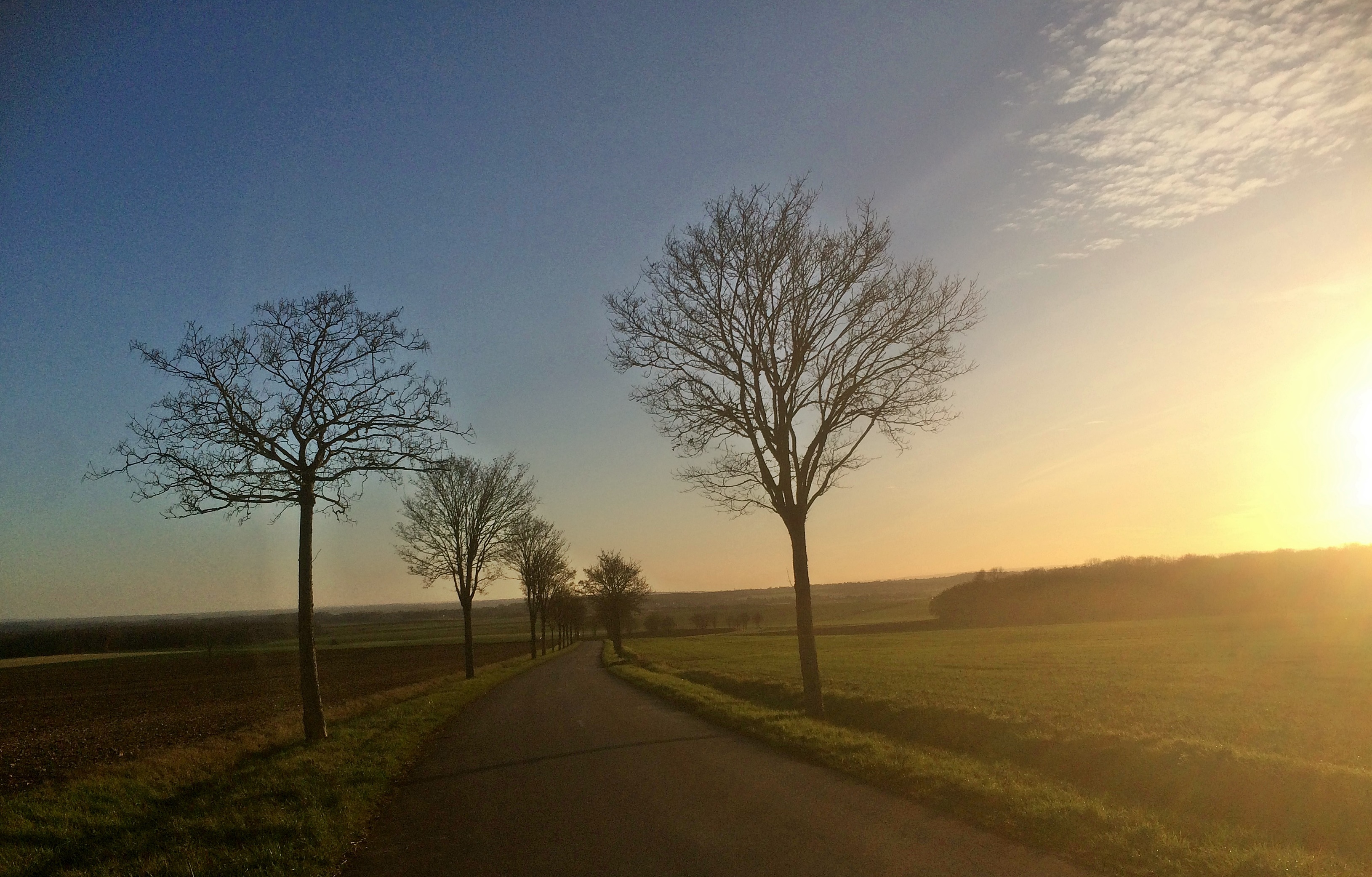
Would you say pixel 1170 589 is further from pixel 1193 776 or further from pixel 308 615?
pixel 308 615

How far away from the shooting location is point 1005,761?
11.8m

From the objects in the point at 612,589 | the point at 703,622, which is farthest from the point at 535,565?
the point at 703,622

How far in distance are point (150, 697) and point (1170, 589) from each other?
8519cm

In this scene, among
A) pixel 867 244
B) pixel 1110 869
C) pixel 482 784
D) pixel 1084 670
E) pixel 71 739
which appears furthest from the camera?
pixel 1084 670

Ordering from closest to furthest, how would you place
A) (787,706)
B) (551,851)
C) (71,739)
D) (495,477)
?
(551,851) → (787,706) → (71,739) → (495,477)

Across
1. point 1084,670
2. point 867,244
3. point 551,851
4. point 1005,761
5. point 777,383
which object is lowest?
point 1084,670

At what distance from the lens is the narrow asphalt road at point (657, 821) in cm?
687

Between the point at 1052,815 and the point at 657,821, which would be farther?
the point at 657,821

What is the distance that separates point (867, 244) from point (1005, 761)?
1126cm

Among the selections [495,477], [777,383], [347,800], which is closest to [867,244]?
[777,383]

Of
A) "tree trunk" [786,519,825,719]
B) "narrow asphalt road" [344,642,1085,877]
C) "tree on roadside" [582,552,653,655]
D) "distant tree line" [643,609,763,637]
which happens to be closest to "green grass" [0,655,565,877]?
"narrow asphalt road" [344,642,1085,877]

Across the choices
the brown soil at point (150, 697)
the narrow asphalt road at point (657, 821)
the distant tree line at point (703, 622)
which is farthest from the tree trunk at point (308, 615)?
the distant tree line at point (703, 622)

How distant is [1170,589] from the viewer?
Result: 248 ft

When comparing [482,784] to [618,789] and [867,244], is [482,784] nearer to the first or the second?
[618,789]
